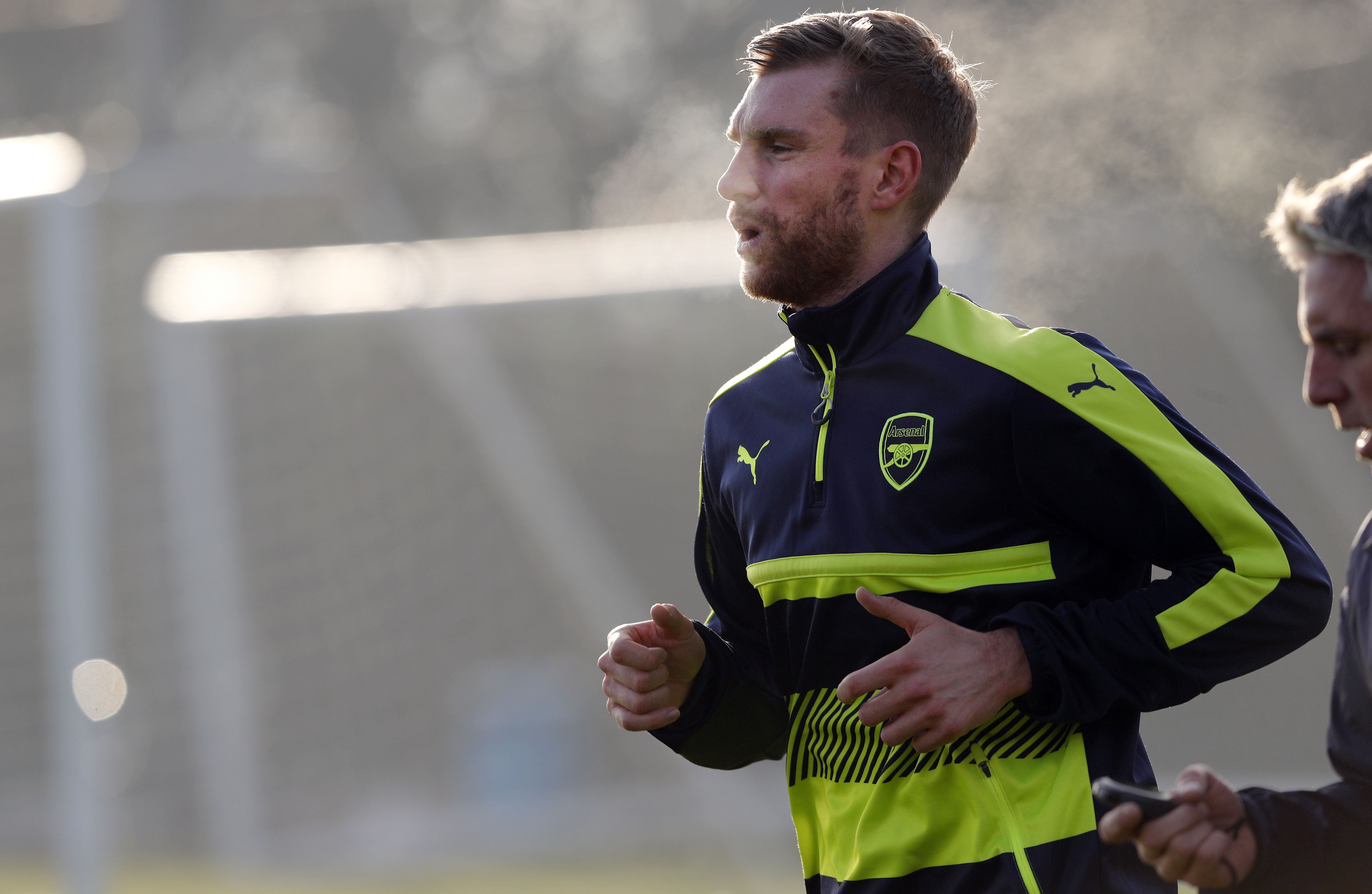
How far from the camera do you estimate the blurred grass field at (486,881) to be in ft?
24.1

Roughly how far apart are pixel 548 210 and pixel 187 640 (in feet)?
37.9

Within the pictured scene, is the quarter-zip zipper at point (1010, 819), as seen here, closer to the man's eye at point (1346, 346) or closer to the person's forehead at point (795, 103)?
the man's eye at point (1346, 346)

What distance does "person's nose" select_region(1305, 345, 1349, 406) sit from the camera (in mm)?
1661

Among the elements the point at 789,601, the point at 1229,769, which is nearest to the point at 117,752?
the point at 1229,769

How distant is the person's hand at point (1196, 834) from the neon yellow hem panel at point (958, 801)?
206 mm

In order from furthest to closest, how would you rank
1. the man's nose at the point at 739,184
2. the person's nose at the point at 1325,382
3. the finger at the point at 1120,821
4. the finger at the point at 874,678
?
the man's nose at the point at 739,184, the finger at the point at 874,678, the person's nose at the point at 1325,382, the finger at the point at 1120,821

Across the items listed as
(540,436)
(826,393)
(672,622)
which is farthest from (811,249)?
(540,436)

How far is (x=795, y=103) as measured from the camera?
218 cm

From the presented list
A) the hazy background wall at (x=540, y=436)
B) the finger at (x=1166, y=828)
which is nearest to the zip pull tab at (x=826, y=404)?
the finger at (x=1166, y=828)

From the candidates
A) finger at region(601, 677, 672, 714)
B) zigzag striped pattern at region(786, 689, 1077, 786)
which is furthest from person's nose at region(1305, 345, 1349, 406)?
finger at region(601, 677, 672, 714)

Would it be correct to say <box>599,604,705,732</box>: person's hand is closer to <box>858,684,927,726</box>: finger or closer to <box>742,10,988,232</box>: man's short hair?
<box>858,684,927,726</box>: finger

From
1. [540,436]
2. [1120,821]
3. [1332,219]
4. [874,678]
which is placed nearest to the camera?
[1120,821]

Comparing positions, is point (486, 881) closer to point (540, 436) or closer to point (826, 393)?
point (540, 436)

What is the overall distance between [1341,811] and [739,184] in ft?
3.89
